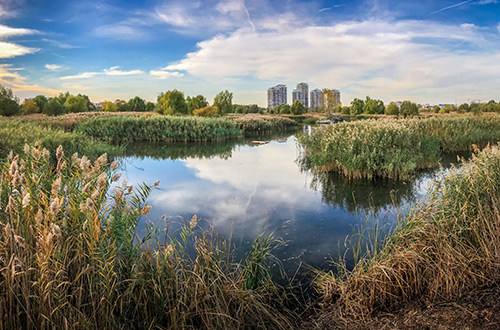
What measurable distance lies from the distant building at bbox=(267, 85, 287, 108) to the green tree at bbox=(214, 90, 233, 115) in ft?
249

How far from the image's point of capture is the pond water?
5.22m

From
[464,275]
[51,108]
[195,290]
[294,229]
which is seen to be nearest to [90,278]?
[195,290]

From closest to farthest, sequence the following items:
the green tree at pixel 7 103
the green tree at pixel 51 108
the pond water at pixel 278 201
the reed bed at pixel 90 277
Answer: the reed bed at pixel 90 277
the pond water at pixel 278 201
the green tree at pixel 7 103
the green tree at pixel 51 108

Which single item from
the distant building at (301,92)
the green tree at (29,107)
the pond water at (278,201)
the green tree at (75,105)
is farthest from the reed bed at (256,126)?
the distant building at (301,92)

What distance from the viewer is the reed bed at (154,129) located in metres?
22.7

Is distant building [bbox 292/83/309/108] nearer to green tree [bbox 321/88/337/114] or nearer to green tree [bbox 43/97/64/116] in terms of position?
green tree [bbox 321/88/337/114]

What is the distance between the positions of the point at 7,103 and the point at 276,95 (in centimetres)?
9478

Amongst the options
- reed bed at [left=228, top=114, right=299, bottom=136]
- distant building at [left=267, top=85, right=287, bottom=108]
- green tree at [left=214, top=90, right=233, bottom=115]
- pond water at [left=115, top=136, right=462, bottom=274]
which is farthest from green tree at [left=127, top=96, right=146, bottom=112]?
distant building at [left=267, top=85, right=287, bottom=108]

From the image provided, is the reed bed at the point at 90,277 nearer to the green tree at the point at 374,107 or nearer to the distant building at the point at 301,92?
the green tree at the point at 374,107

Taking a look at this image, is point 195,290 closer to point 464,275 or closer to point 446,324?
point 446,324

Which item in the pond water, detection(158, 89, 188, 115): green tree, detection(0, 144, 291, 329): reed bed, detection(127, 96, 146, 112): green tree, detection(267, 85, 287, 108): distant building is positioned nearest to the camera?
detection(0, 144, 291, 329): reed bed

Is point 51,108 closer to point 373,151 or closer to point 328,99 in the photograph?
point 328,99

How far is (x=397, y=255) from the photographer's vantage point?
334cm

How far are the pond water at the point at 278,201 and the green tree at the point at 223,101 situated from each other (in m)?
34.0
